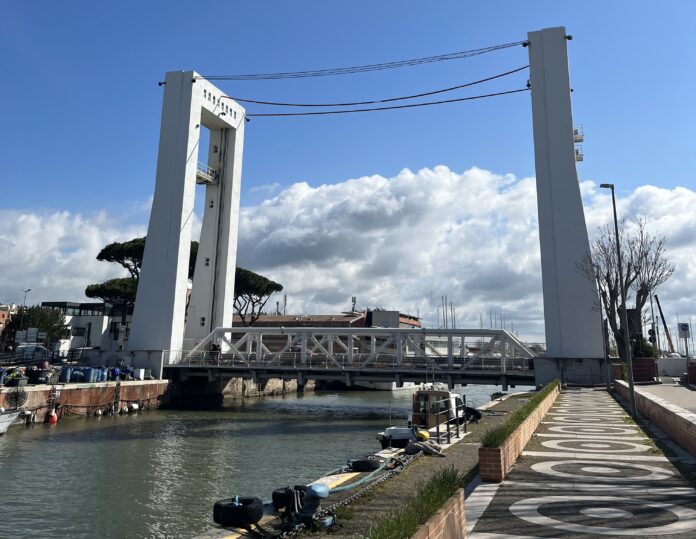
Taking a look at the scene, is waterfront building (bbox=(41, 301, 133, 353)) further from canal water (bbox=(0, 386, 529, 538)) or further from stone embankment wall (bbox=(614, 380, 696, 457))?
stone embankment wall (bbox=(614, 380, 696, 457))

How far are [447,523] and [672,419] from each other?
1190cm

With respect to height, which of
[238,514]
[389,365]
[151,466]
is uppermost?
[389,365]

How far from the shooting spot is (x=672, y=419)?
48.7ft

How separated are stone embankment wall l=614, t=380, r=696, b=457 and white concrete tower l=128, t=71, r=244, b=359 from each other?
36.9 metres

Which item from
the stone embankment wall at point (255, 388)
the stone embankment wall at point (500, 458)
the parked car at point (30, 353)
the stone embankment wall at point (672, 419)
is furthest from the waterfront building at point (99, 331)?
the stone embankment wall at point (500, 458)

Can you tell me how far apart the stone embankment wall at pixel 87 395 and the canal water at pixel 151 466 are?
140cm

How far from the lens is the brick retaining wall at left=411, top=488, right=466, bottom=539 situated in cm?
521

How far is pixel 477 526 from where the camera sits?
754cm

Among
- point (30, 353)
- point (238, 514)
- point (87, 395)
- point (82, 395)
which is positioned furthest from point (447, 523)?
point (30, 353)

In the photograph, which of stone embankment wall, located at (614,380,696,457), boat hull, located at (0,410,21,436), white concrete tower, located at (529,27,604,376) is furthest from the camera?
white concrete tower, located at (529,27,604,376)

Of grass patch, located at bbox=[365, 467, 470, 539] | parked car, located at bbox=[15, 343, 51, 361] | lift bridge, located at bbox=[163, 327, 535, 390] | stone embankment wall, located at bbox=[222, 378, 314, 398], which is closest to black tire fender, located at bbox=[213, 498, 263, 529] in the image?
grass patch, located at bbox=[365, 467, 470, 539]

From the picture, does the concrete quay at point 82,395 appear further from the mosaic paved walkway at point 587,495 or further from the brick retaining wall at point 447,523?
the brick retaining wall at point 447,523

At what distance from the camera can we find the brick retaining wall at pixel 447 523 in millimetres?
5211

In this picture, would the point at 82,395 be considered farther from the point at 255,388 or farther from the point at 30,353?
the point at 255,388
